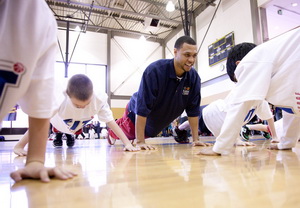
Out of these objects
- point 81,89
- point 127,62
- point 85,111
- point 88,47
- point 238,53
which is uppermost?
point 88,47

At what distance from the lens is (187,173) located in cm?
72

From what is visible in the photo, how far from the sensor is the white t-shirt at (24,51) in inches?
22.6

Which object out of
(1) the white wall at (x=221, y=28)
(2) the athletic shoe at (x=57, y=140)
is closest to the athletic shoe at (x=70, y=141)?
(2) the athletic shoe at (x=57, y=140)

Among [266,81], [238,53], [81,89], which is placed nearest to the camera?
[266,81]

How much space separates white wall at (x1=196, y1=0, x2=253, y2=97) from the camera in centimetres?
571

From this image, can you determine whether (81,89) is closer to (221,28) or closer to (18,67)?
(18,67)

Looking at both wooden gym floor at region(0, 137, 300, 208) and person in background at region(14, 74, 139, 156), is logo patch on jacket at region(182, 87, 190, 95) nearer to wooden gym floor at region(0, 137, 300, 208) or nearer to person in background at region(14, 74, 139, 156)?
person in background at region(14, 74, 139, 156)

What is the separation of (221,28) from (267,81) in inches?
243

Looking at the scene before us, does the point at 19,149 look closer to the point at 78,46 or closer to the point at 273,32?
the point at 273,32

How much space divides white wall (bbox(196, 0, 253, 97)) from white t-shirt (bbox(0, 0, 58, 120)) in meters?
5.74

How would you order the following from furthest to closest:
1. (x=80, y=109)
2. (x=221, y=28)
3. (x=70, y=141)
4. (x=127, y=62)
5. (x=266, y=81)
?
(x=127, y=62) → (x=221, y=28) → (x=70, y=141) → (x=80, y=109) → (x=266, y=81)

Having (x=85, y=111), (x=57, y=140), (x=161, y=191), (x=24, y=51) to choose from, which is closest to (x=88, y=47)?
(x=57, y=140)

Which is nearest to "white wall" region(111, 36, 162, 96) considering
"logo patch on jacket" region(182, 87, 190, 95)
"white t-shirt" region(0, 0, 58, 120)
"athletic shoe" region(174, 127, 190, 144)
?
"athletic shoe" region(174, 127, 190, 144)

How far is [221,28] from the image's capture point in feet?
21.6
